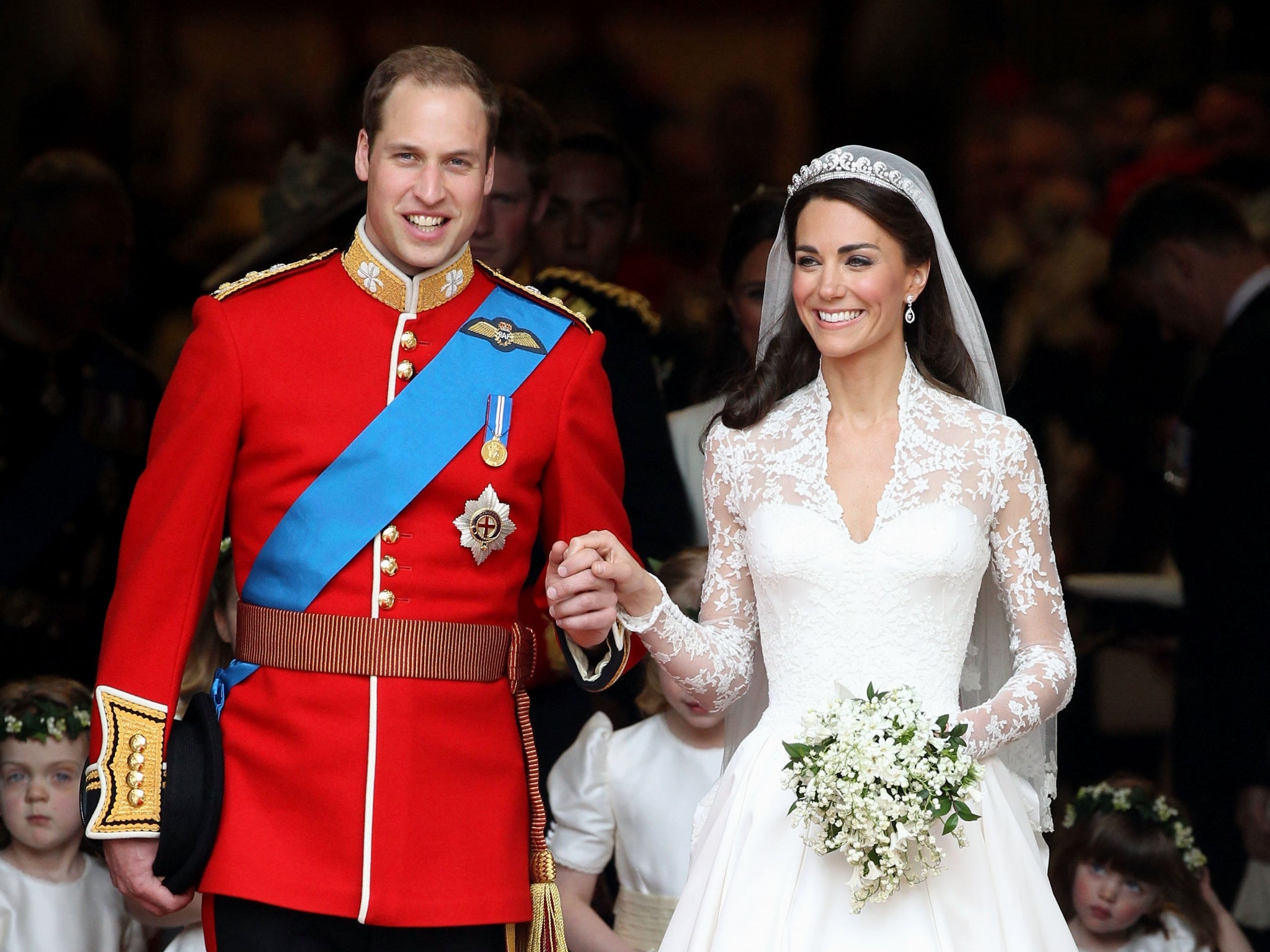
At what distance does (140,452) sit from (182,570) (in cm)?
265

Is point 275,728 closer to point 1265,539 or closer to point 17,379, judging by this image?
point 17,379

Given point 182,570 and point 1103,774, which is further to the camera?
point 1103,774

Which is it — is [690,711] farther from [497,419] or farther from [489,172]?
[489,172]

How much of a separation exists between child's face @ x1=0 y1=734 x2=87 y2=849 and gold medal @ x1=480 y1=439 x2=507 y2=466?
1.64 metres

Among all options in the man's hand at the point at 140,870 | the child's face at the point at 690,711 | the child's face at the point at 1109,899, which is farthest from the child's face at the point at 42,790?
the child's face at the point at 1109,899

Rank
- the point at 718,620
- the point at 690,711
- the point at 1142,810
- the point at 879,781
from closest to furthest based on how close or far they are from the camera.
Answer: the point at 879,781 → the point at 718,620 → the point at 690,711 → the point at 1142,810

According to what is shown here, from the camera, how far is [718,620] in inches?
122

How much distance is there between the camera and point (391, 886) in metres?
2.75

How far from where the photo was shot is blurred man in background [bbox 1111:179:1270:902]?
17.0ft

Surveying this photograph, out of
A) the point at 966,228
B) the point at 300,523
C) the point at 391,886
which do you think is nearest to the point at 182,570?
the point at 300,523

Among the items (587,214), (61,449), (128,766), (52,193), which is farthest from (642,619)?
(52,193)

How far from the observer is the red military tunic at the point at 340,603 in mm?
2762

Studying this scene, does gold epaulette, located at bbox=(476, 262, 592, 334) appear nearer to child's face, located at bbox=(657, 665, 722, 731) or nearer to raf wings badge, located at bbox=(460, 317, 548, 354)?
raf wings badge, located at bbox=(460, 317, 548, 354)

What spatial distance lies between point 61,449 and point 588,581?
279 centimetres
